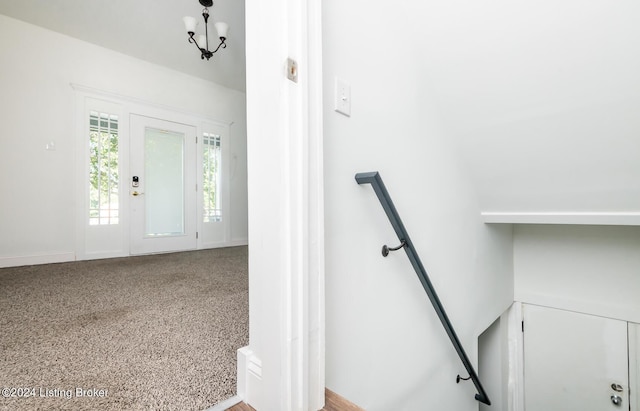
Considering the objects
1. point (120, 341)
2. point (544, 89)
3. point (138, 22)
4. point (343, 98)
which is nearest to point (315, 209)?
point (343, 98)

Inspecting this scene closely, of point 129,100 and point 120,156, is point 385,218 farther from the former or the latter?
point 129,100

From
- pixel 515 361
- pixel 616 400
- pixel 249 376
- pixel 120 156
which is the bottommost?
pixel 616 400

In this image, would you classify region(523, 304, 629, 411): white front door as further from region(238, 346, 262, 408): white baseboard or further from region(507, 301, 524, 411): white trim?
region(238, 346, 262, 408): white baseboard

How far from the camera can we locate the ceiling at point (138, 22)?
291cm

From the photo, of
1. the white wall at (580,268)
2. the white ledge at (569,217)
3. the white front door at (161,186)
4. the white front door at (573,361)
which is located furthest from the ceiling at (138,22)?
the white front door at (573,361)

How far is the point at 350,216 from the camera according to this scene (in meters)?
1.02

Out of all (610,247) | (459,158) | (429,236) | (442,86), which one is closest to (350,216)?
(429,236)

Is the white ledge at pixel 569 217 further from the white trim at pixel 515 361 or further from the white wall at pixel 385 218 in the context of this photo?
the white trim at pixel 515 361

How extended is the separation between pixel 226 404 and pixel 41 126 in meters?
4.02

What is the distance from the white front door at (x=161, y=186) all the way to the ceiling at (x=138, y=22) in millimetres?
891

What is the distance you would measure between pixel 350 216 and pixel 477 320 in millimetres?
1878

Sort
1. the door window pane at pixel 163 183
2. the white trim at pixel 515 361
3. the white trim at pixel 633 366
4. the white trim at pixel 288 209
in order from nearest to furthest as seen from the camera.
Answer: the white trim at pixel 288 209
the white trim at pixel 633 366
the white trim at pixel 515 361
the door window pane at pixel 163 183

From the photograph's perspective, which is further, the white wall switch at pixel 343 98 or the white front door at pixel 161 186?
the white front door at pixel 161 186

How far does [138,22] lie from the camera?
3.15 m
